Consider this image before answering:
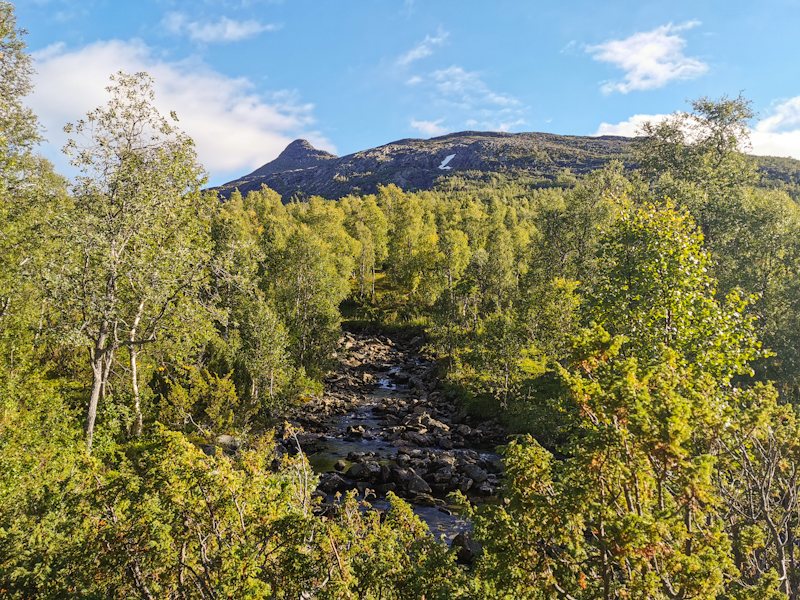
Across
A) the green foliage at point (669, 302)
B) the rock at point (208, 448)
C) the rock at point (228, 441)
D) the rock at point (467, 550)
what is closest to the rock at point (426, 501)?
the rock at point (467, 550)

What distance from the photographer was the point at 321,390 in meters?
37.6

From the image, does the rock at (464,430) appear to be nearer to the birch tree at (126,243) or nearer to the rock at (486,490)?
the rock at (486,490)

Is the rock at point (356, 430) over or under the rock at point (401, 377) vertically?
over

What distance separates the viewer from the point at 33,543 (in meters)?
7.21

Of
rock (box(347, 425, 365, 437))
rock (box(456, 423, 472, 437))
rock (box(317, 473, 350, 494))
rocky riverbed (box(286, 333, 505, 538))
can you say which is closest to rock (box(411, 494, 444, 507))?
rocky riverbed (box(286, 333, 505, 538))

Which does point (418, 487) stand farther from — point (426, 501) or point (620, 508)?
point (620, 508)

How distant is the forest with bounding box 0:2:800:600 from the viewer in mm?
6250

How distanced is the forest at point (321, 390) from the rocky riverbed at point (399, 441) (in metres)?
3.07

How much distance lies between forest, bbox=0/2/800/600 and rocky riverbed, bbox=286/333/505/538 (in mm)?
3074

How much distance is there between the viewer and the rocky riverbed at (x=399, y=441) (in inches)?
890

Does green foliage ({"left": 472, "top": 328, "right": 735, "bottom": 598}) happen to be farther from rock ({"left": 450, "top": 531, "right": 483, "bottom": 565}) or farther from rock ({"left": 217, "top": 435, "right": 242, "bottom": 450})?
rock ({"left": 217, "top": 435, "right": 242, "bottom": 450})

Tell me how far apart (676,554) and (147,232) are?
17.9m

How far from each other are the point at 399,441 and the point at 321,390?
10.5 metres

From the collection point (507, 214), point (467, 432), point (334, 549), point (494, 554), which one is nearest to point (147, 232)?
point (334, 549)
